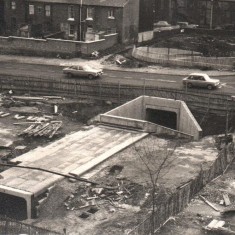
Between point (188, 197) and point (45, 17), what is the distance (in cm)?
4617

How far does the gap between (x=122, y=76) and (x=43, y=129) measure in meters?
15.1

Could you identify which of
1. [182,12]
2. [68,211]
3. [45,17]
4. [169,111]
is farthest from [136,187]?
[182,12]

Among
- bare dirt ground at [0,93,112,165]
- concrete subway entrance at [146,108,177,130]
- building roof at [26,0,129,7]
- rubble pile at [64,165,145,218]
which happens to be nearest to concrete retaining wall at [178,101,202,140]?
concrete subway entrance at [146,108,177,130]

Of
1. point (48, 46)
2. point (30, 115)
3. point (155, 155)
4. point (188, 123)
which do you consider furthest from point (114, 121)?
point (48, 46)

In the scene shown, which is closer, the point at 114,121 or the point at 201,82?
the point at 114,121

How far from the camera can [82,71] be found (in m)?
52.2

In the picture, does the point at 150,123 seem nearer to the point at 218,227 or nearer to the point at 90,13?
the point at 218,227

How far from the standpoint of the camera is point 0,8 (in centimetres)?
7106

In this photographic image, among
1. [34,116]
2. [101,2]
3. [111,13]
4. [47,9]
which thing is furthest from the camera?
[47,9]

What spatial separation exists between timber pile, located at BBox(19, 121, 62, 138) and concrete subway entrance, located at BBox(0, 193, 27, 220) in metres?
9.67

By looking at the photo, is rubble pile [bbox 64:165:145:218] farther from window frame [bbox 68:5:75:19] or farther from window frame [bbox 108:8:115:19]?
window frame [bbox 68:5:75:19]

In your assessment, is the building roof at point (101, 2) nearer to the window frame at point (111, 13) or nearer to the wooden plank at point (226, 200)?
the window frame at point (111, 13)

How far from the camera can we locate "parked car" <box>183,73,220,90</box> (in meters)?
47.8

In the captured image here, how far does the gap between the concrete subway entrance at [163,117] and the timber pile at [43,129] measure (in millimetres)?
9094
